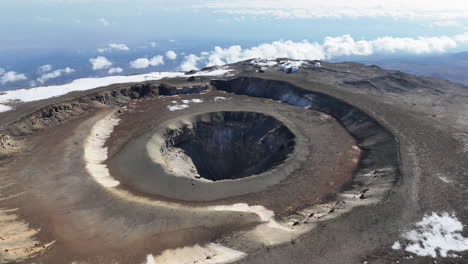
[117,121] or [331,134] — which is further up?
[117,121]

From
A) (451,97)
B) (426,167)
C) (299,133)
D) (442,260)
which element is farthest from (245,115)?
(451,97)

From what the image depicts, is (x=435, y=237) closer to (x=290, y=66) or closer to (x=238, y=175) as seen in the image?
(x=238, y=175)

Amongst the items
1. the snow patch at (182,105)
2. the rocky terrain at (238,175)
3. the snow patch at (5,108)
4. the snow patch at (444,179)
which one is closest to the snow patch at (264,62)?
the rocky terrain at (238,175)

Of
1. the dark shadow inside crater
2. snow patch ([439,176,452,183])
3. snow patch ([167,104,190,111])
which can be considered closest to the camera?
snow patch ([439,176,452,183])

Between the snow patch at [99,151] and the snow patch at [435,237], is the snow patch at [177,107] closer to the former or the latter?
the snow patch at [99,151]

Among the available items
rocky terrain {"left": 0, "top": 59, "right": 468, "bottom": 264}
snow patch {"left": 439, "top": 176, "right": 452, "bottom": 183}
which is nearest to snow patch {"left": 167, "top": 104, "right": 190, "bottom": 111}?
rocky terrain {"left": 0, "top": 59, "right": 468, "bottom": 264}

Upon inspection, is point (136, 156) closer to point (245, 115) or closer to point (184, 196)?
point (184, 196)

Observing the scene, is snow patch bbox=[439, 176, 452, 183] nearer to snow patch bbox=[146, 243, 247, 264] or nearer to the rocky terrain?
the rocky terrain
